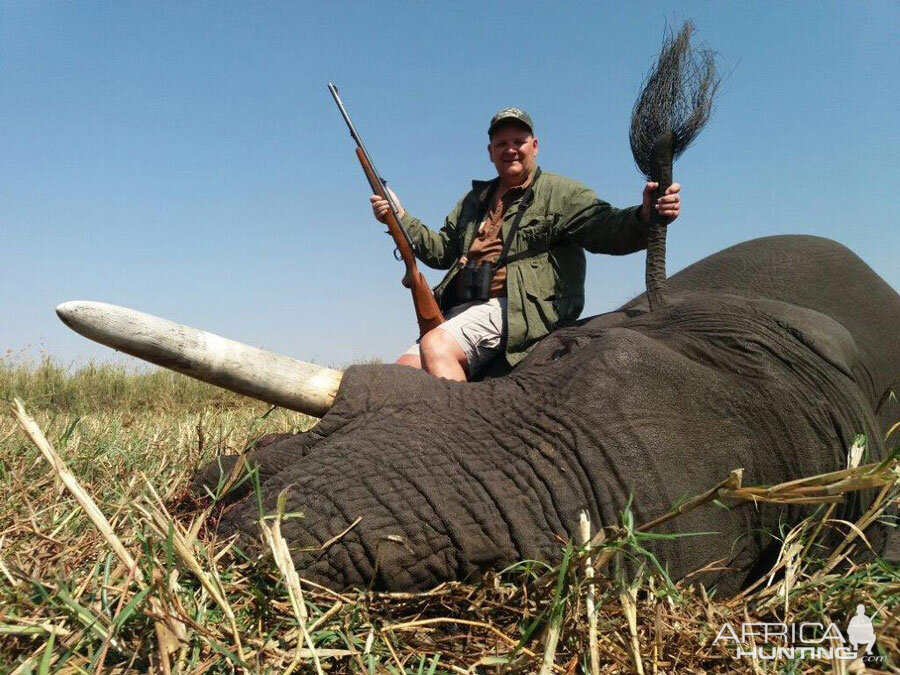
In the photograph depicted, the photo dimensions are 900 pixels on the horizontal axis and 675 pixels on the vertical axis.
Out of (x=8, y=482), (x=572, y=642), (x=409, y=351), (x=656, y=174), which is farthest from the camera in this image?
(x=409, y=351)

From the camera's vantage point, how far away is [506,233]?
196 inches

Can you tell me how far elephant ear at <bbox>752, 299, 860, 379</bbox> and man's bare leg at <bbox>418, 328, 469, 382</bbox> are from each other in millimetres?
1879

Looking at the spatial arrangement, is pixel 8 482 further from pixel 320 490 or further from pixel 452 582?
pixel 452 582

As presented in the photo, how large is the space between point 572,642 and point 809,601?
0.90 metres

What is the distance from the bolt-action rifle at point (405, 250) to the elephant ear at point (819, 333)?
8.37 feet

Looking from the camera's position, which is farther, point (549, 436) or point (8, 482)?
point (8, 482)

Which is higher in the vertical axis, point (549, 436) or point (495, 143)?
point (495, 143)

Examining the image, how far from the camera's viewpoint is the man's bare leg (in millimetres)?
4480

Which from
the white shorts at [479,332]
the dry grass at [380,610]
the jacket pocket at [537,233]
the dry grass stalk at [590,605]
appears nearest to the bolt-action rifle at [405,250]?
the white shorts at [479,332]

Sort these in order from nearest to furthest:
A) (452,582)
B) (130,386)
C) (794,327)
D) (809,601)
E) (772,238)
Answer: (452,582), (809,601), (794,327), (772,238), (130,386)

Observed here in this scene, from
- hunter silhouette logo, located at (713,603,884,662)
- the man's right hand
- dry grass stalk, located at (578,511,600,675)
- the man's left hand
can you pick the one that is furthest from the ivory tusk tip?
the man's right hand

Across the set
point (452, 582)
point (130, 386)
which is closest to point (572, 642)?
point (452, 582)

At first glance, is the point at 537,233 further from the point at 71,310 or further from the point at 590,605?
the point at 590,605

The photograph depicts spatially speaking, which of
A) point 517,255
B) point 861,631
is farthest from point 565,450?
point 517,255
